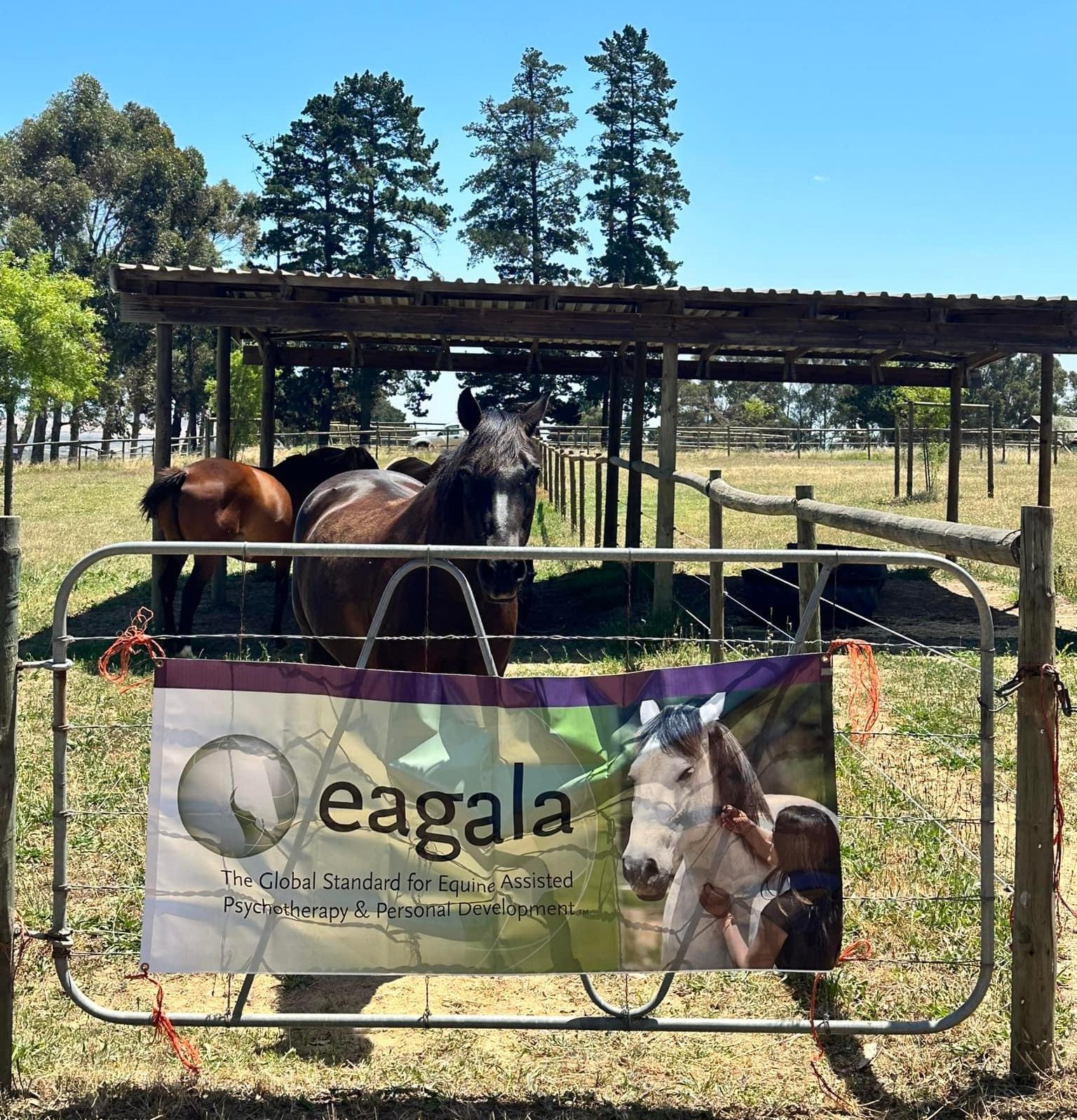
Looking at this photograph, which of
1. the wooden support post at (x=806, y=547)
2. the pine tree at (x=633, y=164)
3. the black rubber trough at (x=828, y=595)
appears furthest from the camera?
the pine tree at (x=633, y=164)

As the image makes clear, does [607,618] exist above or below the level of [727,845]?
below

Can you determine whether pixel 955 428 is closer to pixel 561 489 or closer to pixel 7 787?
pixel 561 489

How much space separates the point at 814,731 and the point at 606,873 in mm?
677

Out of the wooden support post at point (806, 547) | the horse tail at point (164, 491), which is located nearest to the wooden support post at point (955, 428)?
the wooden support post at point (806, 547)

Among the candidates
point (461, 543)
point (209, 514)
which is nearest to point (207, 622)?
point (209, 514)

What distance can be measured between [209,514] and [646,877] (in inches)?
275

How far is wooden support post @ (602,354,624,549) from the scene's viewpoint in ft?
44.5

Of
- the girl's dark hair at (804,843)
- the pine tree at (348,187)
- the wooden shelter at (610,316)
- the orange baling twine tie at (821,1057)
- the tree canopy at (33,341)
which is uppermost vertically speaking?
the pine tree at (348,187)

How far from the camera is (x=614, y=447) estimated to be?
1398 centimetres

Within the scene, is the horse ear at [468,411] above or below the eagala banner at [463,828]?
above

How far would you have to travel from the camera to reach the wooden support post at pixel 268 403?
500 inches

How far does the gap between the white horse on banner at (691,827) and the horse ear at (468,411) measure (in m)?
2.54

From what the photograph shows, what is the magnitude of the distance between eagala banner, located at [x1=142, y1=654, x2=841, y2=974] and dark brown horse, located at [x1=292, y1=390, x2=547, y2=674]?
3.51ft

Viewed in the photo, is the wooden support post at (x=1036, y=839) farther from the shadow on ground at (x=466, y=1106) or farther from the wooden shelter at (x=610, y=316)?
the wooden shelter at (x=610, y=316)
